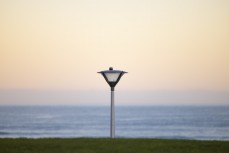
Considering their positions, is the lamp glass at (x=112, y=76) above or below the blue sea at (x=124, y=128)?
above

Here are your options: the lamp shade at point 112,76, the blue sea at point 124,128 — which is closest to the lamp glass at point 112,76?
the lamp shade at point 112,76
